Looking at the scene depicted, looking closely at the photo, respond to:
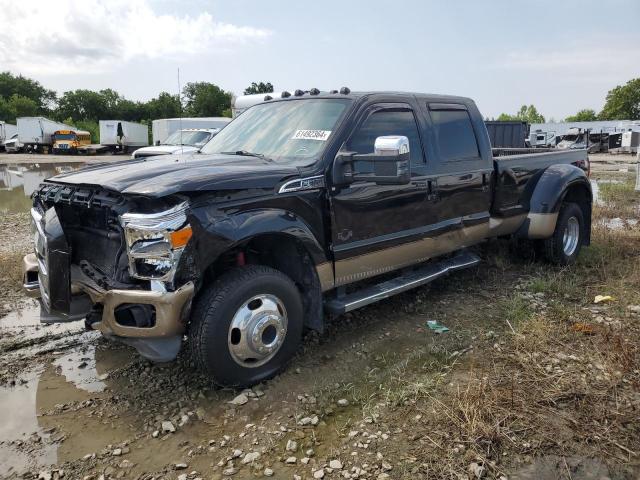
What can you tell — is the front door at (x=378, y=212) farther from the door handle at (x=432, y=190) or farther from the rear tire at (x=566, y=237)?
the rear tire at (x=566, y=237)

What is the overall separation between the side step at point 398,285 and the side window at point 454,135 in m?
1.02

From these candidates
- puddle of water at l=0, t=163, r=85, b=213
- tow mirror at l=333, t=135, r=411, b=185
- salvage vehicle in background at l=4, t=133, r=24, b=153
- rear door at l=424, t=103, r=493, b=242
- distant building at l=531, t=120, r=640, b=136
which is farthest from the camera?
distant building at l=531, t=120, r=640, b=136

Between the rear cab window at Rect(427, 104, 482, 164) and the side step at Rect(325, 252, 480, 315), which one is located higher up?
the rear cab window at Rect(427, 104, 482, 164)

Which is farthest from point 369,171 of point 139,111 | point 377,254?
point 139,111

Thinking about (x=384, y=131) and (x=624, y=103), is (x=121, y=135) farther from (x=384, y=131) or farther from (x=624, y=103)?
(x=624, y=103)

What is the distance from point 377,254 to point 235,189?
1437 millimetres

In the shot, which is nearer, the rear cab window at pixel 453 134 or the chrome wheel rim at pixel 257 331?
the chrome wheel rim at pixel 257 331

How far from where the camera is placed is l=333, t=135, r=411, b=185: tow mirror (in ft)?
11.2

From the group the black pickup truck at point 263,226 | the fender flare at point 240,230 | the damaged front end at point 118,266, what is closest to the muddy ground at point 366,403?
the black pickup truck at point 263,226

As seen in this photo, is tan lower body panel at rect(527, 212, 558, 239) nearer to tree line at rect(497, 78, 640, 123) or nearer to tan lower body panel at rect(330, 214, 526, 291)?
tan lower body panel at rect(330, 214, 526, 291)

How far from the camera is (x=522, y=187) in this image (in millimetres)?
5777

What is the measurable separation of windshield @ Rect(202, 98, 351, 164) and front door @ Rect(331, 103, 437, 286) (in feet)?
0.81

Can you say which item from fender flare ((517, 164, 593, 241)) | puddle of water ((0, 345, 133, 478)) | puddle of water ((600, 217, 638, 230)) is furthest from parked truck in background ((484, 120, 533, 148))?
puddle of water ((0, 345, 133, 478))

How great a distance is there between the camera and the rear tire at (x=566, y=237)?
6.05 metres
